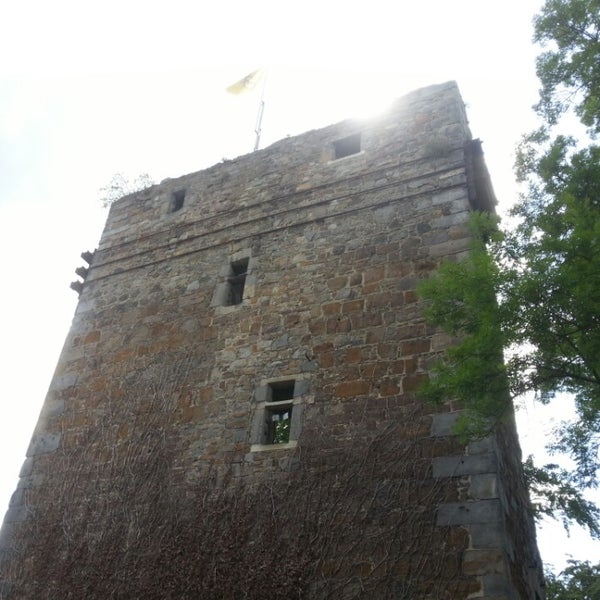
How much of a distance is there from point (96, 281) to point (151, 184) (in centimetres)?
225

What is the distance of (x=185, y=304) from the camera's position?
869 centimetres

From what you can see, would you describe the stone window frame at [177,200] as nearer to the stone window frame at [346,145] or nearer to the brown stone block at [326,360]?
the stone window frame at [346,145]

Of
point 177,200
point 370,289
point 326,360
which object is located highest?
point 177,200

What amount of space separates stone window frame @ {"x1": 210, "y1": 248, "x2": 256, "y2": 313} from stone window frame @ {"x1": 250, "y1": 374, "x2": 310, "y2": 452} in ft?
4.75

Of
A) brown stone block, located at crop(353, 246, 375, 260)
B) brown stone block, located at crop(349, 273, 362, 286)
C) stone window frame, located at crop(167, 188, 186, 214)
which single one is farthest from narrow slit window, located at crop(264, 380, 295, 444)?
stone window frame, located at crop(167, 188, 186, 214)

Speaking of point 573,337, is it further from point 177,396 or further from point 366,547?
point 177,396

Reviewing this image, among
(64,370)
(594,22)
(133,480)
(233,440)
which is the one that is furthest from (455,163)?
(64,370)

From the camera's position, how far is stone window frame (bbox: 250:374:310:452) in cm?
656

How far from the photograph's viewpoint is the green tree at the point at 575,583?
13883 mm

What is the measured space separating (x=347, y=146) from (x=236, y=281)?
2.66 meters

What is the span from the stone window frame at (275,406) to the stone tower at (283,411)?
0.03 m

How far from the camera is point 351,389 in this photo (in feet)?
21.5

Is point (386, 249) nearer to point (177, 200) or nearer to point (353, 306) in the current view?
point (353, 306)

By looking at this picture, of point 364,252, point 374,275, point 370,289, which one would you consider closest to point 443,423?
point 370,289
